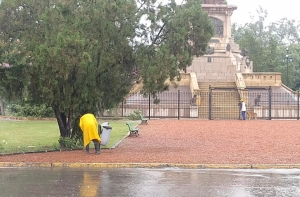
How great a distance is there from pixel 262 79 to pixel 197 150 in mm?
27256

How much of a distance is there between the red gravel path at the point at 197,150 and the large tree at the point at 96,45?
1.86 m

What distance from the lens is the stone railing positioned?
43.6m

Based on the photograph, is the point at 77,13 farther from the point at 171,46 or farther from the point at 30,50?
the point at 171,46

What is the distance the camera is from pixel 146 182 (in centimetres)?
1141

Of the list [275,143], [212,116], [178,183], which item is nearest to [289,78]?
[212,116]

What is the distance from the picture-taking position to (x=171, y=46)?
17328 millimetres

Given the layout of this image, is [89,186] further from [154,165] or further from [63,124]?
[63,124]

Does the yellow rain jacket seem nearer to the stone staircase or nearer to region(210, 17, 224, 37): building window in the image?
the stone staircase

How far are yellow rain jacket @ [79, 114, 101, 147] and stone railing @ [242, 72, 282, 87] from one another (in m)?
29.0

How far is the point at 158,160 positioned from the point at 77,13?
16.8ft

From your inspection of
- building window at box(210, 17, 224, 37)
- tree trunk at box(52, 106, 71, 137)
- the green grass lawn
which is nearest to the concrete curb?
the green grass lawn

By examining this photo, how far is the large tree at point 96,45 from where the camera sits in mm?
15883

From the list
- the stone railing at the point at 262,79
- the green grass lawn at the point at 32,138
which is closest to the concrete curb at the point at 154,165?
the green grass lawn at the point at 32,138

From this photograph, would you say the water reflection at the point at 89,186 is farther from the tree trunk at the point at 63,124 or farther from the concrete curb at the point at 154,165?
the tree trunk at the point at 63,124
